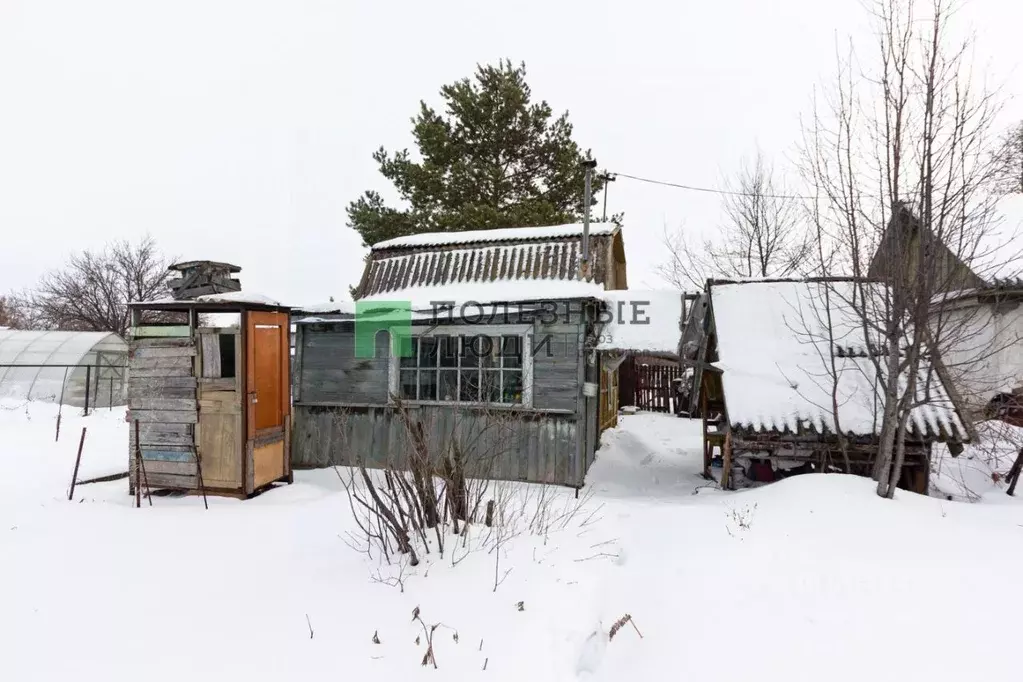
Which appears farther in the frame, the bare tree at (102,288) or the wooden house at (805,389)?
the bare tree at (102,288)

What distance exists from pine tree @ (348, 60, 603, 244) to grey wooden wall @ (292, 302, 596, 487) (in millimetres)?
9941

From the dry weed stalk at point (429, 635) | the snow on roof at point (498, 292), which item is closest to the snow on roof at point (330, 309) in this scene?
the snow on roof at point (498, 292)

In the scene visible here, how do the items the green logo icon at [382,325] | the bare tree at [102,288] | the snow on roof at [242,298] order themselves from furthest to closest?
the bare tree at [102,288], the green logo icon at [382,325], the snow on roof at [242,298]

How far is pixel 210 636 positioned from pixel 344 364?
18.0 feet

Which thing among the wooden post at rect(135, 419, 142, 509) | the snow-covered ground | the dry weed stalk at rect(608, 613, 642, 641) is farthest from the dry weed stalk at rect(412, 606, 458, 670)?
the wooden post at rect(135, 419, 142, 509)

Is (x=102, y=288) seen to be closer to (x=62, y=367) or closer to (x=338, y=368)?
(x=62, y=367)

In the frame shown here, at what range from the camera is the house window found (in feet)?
25.2

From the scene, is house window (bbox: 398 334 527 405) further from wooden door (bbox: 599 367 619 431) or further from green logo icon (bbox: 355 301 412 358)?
wooden door (bbox: 599 367 619 431)

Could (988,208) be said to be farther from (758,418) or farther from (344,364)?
(344,364)

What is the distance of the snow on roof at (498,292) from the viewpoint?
7.30 m

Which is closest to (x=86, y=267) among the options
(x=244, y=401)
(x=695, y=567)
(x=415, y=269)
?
(x=415, y=269)

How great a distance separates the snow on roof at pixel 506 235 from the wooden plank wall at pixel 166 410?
515 centimetres

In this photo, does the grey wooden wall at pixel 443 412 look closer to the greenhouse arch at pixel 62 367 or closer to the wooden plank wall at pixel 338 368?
the wooden plank wall at pixel 338 368

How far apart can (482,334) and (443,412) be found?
54.7 inches
